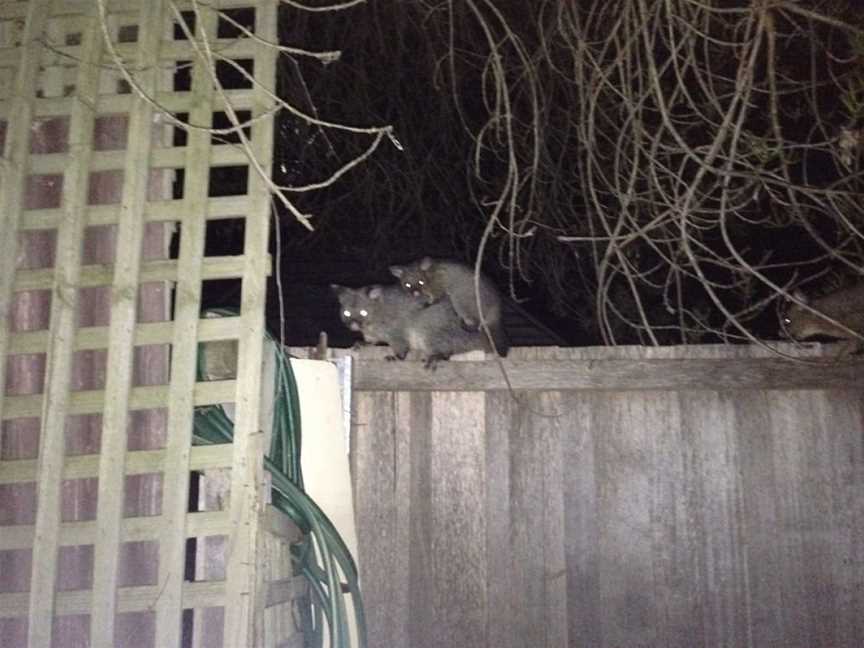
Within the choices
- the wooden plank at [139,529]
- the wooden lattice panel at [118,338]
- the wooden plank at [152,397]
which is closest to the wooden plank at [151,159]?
the wooden lattice panel at [118,338]

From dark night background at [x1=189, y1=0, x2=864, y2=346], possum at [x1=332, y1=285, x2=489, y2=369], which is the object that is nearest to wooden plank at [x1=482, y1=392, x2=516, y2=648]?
possum at [x1=332, y1=285, x2=489, y2=369]

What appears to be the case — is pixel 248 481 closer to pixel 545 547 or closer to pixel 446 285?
pixel 545 547

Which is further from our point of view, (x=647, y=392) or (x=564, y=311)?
(x=564, y=311)

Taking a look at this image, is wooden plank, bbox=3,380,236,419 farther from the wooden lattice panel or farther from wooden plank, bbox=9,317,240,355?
wooden plank, bbox=9,317,240,355

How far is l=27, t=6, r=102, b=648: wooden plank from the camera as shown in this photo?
2.76 meters

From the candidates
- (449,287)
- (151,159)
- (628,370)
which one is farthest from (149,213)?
(449,287)

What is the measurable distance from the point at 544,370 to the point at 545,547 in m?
0.70

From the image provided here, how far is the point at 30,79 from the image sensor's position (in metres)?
3.07

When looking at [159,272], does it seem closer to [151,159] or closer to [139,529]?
[151,159]

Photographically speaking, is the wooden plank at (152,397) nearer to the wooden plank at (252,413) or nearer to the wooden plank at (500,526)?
the wooden plank at (252,413)

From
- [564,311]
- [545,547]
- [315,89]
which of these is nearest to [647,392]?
[545,547]

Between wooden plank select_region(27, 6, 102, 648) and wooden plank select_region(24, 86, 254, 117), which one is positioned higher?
wooden plank select_region(24, 86, 254, 117)

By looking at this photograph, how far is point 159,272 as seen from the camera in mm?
2939

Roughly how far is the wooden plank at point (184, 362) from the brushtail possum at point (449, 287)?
269cm
